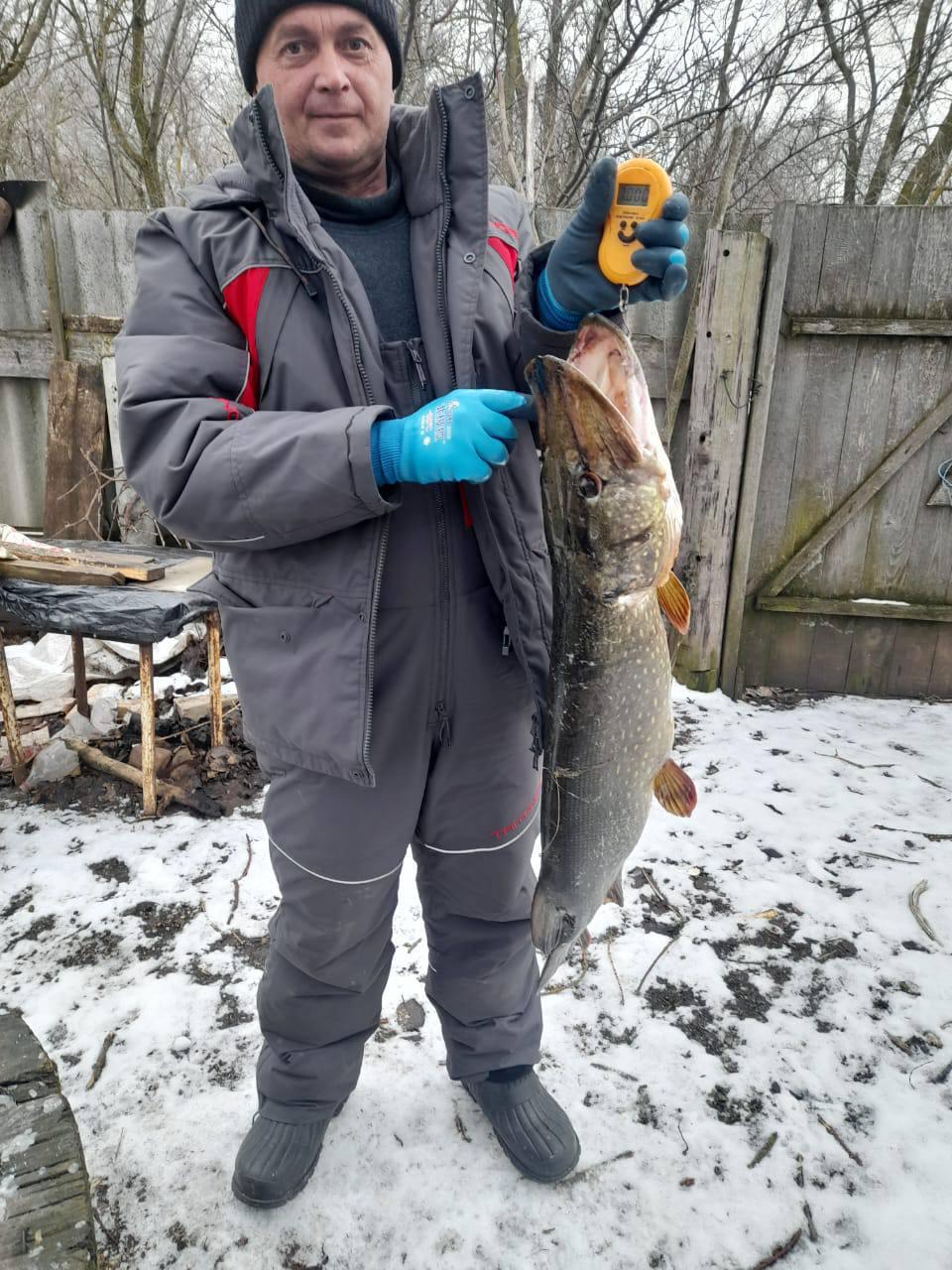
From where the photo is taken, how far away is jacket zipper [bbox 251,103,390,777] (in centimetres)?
155

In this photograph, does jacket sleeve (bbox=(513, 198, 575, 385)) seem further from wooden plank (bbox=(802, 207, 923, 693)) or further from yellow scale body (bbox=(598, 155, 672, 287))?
wooden plank (bbox=(802, 207, 923, 693))

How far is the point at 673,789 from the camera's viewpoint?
187cm

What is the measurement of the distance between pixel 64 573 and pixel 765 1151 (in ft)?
11.9

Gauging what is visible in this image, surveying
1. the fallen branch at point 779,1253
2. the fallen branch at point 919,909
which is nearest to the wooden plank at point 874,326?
the fallen branch at point 919,909

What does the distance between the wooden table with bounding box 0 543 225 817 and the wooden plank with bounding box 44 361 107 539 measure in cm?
154

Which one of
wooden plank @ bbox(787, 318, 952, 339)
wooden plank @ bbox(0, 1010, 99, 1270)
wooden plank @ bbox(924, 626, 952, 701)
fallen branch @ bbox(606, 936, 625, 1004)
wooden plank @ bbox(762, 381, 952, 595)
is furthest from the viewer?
wooden plank @ bbox(924, 626, 952, 701)

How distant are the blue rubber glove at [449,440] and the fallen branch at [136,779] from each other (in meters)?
2.73

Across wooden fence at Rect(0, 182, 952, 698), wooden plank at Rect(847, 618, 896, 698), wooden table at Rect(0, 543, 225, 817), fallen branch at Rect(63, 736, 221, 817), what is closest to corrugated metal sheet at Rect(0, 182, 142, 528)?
wooden fence at Rect(0, 182, 952, 698)

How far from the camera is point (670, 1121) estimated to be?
2197 mm

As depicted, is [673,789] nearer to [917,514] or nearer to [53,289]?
[917,514]

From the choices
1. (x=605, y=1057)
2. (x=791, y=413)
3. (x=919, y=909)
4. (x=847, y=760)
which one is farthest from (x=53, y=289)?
(x=919, y=909)

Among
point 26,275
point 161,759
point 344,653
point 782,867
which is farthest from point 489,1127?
point 26,275

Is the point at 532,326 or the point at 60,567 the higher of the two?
the point at 532,326

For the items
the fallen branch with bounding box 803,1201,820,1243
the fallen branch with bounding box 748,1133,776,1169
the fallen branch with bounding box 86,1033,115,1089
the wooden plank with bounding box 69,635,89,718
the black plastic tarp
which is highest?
the black plastic tarp
